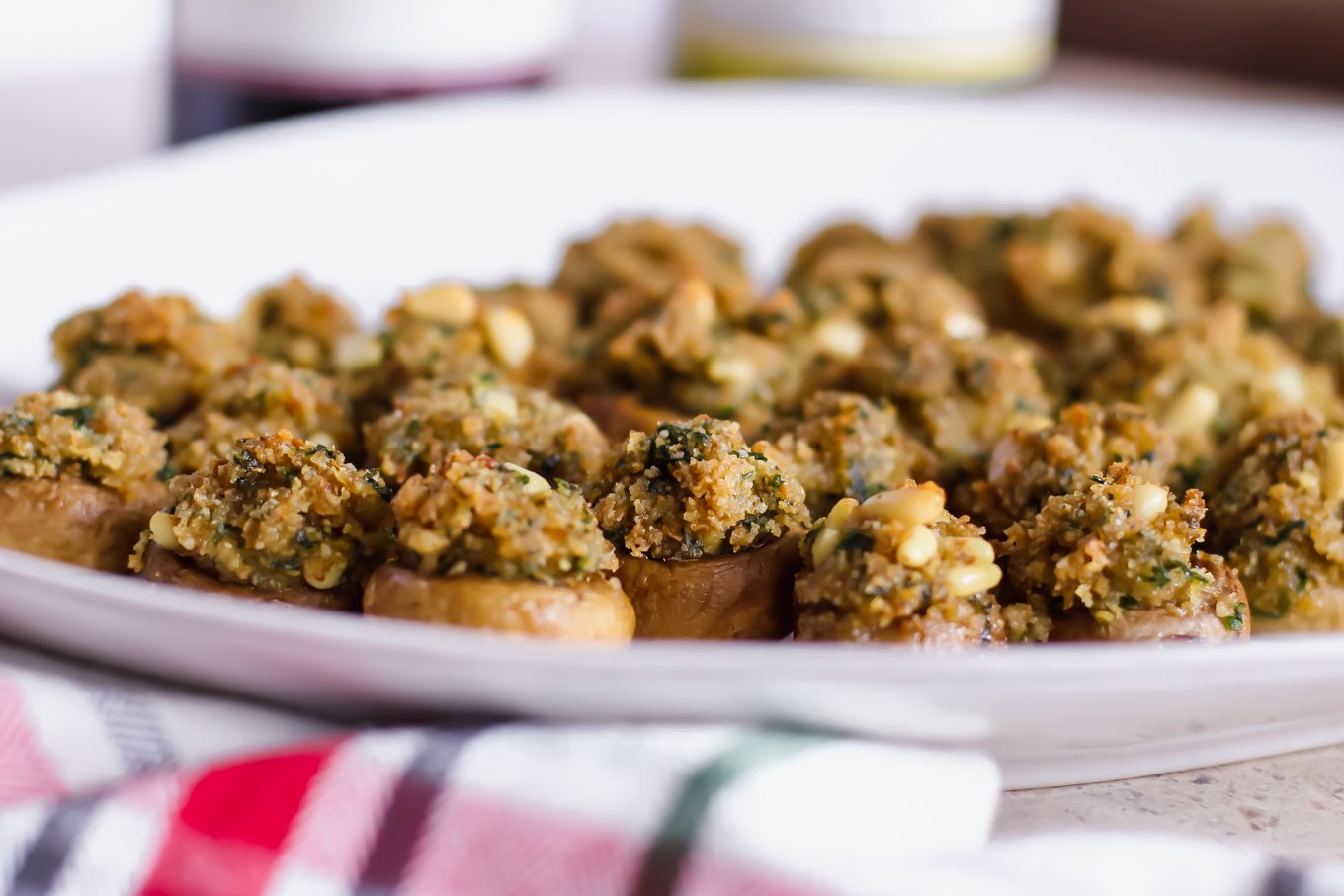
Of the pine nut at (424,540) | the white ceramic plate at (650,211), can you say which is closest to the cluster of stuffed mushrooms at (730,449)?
the pine nut at (424,540)

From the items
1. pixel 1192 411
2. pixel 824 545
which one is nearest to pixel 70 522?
pixel 824 545

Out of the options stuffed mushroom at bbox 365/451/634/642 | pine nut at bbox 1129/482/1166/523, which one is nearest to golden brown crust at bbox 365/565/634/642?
stuffed mushroom at bbox 365/451/634/642

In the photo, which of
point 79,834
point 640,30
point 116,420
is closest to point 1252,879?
point 79,834

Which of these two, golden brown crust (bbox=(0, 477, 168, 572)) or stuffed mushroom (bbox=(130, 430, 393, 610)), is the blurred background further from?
stuffed mushroom (bbox=(130, 430, 393, 610))

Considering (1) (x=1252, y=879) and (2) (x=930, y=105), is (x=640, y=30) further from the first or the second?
(1) (x=1252, y=879)

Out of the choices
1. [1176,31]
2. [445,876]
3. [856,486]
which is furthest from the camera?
[1176,31]

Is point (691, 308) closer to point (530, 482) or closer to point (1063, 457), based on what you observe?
point (1063, 457)
